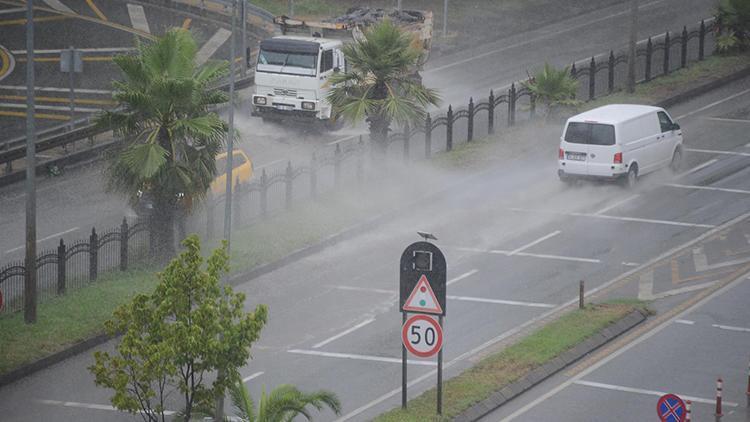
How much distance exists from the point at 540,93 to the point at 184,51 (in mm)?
16862

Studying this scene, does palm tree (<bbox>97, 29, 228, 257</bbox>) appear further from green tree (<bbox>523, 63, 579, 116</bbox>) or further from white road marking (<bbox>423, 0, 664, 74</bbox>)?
white road marking (<bbox>423, 0, 664, 74</bbox>)

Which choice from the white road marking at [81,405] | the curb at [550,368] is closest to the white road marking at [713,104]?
the curb at [550,368]

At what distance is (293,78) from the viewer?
42.3m

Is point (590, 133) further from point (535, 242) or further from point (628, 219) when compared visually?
point (535, 242)

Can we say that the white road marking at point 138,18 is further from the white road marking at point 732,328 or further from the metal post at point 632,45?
the white road marking at point 732,328

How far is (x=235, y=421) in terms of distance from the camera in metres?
21.5

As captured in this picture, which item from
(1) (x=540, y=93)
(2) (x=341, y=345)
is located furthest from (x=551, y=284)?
(1) (x=540, y=93)

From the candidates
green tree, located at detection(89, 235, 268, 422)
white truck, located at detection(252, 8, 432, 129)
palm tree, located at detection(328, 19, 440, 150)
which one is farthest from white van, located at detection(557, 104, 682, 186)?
green tree, located at detection(89, 235, 268, 422)

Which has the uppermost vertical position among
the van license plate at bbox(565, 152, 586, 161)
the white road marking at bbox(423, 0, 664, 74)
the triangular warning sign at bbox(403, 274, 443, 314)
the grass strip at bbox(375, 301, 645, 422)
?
the white road marking at bbox(423, 0, 664, 74)

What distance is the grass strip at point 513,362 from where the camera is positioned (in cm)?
2208

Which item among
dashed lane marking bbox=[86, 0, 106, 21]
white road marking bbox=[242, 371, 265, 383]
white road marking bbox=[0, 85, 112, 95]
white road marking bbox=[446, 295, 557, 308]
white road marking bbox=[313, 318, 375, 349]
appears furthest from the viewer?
dashed lane marking bbox=[86, 0, 106, 21]

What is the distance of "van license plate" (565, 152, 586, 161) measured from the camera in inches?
1431

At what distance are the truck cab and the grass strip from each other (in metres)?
16.7

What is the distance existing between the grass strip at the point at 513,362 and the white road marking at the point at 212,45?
1092 inches
